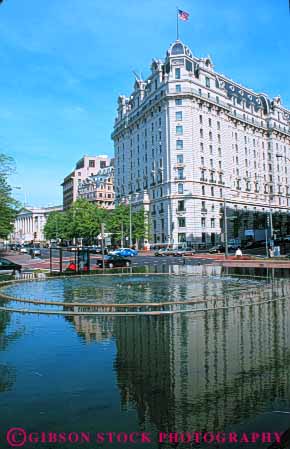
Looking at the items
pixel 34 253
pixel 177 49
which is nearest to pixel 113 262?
pixel 34 253

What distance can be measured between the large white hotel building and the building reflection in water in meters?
61.0

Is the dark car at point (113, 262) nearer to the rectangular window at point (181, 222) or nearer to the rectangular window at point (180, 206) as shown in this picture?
the rectangular window at point (181, 222)

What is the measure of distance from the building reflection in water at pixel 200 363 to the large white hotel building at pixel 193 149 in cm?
6098

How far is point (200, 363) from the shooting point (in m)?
7.29

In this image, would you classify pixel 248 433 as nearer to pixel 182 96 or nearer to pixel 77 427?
pixel 77 427

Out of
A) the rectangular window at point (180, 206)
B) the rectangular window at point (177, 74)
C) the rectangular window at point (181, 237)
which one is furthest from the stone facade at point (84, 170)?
the rectangular window at point (181, 237)

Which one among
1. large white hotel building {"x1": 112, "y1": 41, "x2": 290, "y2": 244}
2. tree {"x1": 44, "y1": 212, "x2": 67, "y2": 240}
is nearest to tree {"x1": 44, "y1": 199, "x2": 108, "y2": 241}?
tree {"x1": 44, "y1": 212, "x2": 67, "y2": 240}

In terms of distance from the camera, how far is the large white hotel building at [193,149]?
79.5 m

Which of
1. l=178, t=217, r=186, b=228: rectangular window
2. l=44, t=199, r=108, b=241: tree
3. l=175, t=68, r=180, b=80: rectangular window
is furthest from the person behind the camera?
l=44, t=199, r=108, b=241: tree

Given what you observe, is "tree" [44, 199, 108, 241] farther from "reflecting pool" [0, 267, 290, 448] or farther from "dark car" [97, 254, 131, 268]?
"reflecting pool" [0, 267, 290, 448]

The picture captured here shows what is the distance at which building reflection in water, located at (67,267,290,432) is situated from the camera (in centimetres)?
527

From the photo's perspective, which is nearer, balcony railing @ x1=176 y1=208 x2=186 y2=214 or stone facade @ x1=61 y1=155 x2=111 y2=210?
balcony railing @ x1=176 y1=208 x2=186 y2=214

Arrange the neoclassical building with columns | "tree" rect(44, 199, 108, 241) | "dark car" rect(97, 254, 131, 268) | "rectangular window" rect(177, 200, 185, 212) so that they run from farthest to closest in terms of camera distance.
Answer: the neoclassical building with columns < "tree" rect(44, 199, 108, 241) < "rectangular window" rect(177, 200, 185, 212) < "dark car" rect(97, 254, 131, 268)

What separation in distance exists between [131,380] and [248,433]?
2274mm
